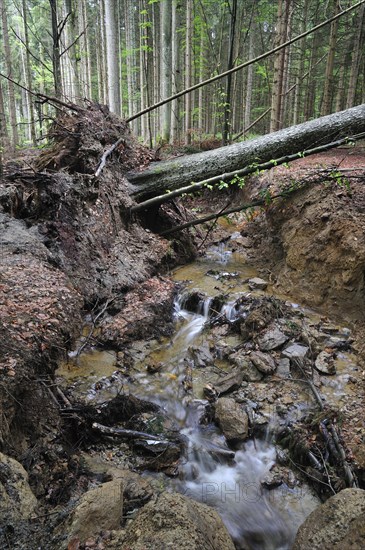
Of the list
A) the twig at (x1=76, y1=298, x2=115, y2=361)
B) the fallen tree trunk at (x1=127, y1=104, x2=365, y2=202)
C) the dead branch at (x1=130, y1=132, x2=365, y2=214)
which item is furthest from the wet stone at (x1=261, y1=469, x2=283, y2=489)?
the fallen tree trunk at (x1=127, y1=104, x2=365, y2=202)

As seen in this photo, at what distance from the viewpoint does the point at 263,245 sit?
9.21m

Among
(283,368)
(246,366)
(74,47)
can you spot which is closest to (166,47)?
(74,47)

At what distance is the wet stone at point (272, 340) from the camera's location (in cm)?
584

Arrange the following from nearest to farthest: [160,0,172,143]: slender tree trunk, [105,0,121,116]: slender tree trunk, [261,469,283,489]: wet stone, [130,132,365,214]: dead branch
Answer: [261,469,283,489]: wet stone
[130,132,365,214]: dead branch
[105,0,121,116]: slender tree trunk
[160,0,172,143]: slender tree trunk

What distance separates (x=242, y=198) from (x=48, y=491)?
926 centimetres

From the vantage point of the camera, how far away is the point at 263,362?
5516mm

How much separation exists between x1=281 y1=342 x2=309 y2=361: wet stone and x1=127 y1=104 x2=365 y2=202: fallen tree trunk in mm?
4135

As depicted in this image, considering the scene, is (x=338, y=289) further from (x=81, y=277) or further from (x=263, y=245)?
(x=81, y=277)

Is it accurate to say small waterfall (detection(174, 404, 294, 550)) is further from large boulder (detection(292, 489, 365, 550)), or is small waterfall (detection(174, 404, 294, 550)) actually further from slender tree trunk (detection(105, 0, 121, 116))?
slender tree trunk (detection(105, 0, 121, 116))

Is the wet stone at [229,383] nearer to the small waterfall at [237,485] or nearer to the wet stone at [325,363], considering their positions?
the small waterfall at [237,485]

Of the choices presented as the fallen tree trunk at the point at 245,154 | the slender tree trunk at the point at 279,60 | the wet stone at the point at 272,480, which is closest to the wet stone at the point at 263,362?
the wet stone at the point at 272,480

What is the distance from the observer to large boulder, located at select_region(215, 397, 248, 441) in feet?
14.9

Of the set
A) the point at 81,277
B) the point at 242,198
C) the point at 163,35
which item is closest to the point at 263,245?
the point at 242,198

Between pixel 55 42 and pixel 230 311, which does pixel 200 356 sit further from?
pixel 55 42
